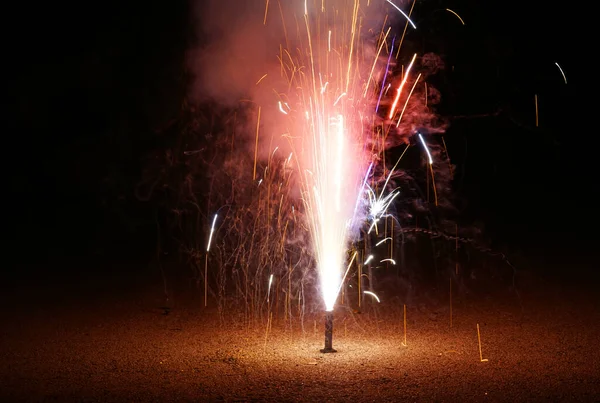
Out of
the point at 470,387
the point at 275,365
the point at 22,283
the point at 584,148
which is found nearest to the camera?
the point at 470,387

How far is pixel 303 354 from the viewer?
6.69m

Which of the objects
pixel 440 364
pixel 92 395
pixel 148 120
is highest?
pixel 148 120

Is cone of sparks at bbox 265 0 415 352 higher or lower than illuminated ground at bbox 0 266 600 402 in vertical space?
higher

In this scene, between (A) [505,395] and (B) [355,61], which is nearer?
(A) [505,395]

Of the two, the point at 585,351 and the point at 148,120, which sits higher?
the point at 148,120

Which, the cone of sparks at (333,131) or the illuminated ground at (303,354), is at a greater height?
the cone of sparks at (333,131)

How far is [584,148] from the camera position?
2022cm

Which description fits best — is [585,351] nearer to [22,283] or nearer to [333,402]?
[333,402]

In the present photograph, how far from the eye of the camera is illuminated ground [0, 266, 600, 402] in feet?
17.8

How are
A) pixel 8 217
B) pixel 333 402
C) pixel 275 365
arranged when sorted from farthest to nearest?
pixel 8 217 < pixel 275 365 < pixel 333 402

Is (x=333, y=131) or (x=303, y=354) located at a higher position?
(x=333, y=131)

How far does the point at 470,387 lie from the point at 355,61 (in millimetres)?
4126

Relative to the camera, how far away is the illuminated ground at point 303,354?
214 inches

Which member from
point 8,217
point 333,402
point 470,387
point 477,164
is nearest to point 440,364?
point 470,387
